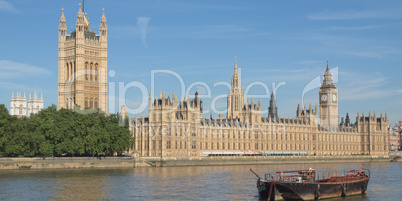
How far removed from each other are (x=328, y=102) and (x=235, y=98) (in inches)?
1395

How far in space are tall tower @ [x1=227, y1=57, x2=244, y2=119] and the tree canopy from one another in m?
65.0

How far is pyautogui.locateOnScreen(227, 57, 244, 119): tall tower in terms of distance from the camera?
16400 centimetres

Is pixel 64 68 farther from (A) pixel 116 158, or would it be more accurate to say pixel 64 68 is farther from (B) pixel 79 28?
(A) pixel 116 158

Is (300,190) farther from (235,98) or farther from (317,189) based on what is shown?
(235,98)

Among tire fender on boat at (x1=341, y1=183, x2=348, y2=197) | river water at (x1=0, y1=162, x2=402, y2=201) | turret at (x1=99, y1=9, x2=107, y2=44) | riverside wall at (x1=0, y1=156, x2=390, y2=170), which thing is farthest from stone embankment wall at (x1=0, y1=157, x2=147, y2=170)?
turret at (x1=99, y1=9, x2=107, y2=44)

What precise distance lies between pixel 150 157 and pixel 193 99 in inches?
921

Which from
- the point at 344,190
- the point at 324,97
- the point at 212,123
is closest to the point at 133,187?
the point at 344,190

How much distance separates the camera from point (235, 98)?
165000mm

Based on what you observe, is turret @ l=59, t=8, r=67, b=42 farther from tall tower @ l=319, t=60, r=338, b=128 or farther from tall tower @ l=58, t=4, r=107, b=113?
tall tower @ l=319, t=60, r=338, b=128

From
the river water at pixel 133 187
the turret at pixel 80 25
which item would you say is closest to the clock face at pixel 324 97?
the turret at pixel 80 25

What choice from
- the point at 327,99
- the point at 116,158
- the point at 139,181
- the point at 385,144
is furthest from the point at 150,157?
the point at 385,144

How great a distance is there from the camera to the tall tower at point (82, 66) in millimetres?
138175

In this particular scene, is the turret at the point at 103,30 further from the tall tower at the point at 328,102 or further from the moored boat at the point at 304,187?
the moored boat at the point at 304,187

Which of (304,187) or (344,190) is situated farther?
(344,190)
